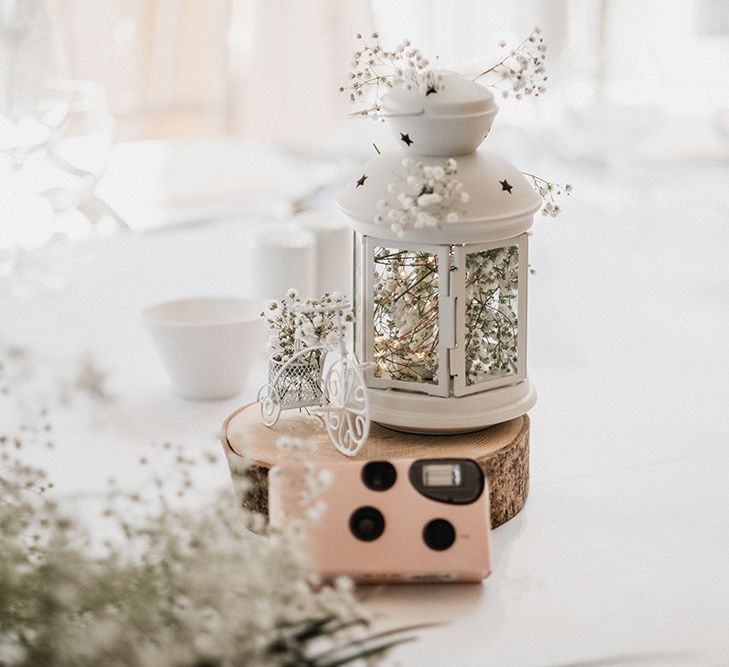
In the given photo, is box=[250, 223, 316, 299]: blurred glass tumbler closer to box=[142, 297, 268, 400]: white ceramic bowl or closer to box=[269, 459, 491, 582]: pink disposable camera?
box=[142, 297, 268, 400]: white ceramic bowl

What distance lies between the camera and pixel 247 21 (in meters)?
3.87

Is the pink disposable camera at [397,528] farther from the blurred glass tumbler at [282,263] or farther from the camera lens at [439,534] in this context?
the blurred glass tumbler at [282,263]

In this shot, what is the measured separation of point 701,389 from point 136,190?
133cm

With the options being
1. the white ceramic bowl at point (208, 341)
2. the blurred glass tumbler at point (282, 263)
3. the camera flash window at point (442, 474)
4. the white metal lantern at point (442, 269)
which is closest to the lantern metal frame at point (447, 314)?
the white metal lantern at point (442, 269)

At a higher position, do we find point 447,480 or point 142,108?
point 447,480

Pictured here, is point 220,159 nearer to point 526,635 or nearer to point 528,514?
point 528,514

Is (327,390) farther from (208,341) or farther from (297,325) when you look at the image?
(208,341)

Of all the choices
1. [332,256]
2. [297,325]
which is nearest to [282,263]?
[332,256]

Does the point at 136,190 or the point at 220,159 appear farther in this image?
the point at 220,159

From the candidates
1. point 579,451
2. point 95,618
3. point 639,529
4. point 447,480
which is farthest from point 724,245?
point 95,618

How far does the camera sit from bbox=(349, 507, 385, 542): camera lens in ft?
3.05

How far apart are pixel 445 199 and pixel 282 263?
0.49 metres

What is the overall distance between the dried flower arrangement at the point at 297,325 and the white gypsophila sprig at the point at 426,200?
115 mm

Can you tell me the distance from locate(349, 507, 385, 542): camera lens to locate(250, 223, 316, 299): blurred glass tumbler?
60 cm
